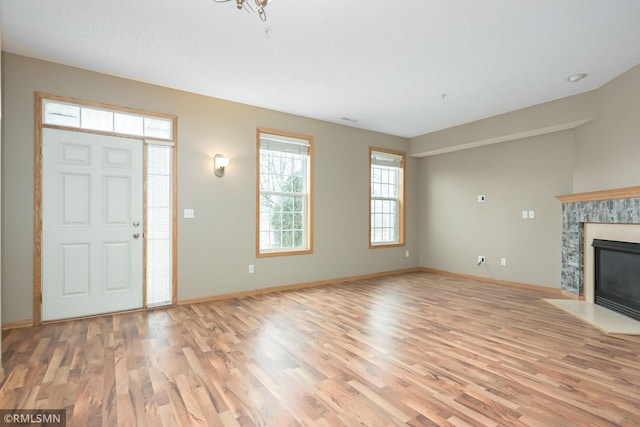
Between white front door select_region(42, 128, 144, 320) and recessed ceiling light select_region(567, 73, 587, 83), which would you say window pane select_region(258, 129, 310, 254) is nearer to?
white front door select_region(42, 128, 144, 320)

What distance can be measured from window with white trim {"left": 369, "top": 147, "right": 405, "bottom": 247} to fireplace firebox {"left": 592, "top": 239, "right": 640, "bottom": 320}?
312cm

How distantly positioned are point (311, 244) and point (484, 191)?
10.5ft

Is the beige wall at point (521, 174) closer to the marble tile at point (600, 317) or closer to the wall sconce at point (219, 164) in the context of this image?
the marble tile at point (600, 317)

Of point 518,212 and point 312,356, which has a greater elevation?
point 518,212

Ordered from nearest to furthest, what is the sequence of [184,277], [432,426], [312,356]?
[432,426] → [312,356] → [184,277]

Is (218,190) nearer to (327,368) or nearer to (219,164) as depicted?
(219,164)

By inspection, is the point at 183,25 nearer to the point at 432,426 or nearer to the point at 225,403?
the point at 225,403

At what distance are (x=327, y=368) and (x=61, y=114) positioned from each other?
12.3 ft

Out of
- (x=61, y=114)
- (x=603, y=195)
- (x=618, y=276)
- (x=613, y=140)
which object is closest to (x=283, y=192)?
(x=61, y=114)

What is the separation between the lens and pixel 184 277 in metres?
4.12

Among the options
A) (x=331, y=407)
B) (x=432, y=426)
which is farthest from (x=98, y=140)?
(x=432, y=426)

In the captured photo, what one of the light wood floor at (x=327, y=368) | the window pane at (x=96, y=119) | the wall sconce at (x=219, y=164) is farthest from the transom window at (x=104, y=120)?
the light wood floor at (x=327, y=368)

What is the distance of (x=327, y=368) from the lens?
239cm

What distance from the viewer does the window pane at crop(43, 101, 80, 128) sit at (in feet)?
11.1
